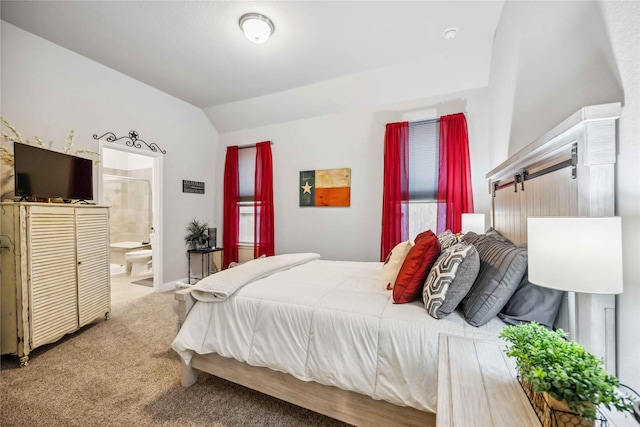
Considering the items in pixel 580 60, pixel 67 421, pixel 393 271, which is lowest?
pixel 67 421

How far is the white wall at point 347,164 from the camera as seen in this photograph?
3064 millimetres

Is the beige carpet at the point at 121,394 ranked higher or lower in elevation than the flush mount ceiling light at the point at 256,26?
lower

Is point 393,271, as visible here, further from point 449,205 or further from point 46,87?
point 46,87

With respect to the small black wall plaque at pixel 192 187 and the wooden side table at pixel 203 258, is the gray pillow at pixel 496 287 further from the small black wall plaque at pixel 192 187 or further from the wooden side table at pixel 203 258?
the small black wall plaque at pixel 192 187

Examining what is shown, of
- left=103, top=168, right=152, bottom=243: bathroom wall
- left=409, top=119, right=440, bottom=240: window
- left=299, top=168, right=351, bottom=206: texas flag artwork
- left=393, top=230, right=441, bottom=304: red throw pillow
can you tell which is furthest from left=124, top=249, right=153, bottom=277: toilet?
left=393, top=230, right=441, bottom=304: red throw pillow

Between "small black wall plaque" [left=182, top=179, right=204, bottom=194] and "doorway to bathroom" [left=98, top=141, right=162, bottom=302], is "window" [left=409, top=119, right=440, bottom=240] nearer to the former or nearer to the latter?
"small black wall plaque" [left=182, top=179, right=204, bottom=194]

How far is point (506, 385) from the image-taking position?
787 mm

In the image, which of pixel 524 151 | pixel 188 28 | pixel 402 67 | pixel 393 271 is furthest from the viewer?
pixel 402 67

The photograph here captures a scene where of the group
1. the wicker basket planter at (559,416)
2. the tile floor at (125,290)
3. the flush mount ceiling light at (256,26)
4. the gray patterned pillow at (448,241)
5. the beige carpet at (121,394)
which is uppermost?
the flush mount ceiling light at (256,26)

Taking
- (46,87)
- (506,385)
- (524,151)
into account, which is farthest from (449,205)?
(46,87)

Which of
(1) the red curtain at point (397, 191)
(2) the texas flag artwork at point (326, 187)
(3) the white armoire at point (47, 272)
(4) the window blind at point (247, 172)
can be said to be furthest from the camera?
(4) the window blind at point (247, 172)

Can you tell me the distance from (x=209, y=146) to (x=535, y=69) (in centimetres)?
438

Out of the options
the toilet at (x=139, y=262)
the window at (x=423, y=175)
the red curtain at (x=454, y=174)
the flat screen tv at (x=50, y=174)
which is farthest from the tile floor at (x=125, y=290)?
the red curtain at (x=454, y=174)

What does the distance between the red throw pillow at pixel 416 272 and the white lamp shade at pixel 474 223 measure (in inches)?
52.1
